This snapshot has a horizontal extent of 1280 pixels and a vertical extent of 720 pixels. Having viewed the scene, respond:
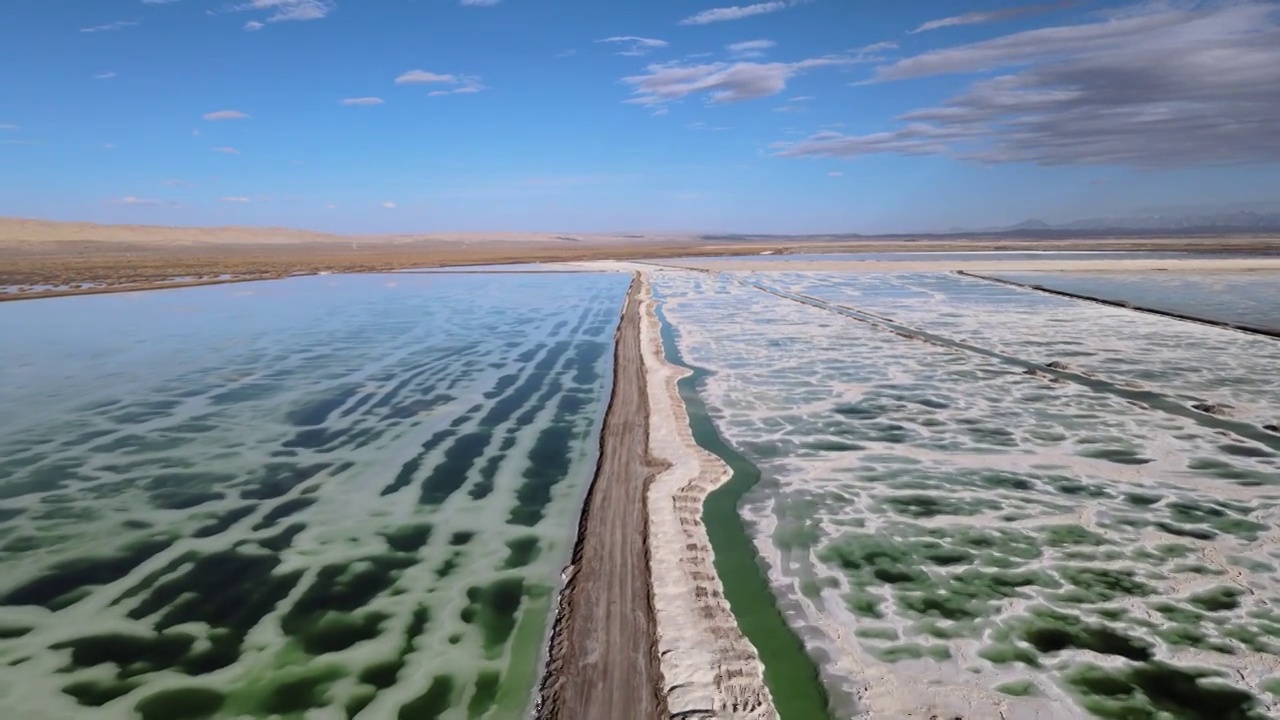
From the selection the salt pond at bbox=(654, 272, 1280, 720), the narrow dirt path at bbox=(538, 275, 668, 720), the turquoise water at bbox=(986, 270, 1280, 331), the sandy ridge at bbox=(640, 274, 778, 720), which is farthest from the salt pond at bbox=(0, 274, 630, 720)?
the turquoise water at bbox=(986, 270, 1280, 331)

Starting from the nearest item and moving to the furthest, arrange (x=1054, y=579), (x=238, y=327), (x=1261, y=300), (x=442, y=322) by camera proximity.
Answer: (x=1054, y=579)
(x=238, y=327)
(x=442, y=322)
(x=1261, y=300)

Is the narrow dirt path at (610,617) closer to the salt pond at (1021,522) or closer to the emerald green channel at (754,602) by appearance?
the emerald green channel at (754,602)

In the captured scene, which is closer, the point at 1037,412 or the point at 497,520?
the point at 497,520

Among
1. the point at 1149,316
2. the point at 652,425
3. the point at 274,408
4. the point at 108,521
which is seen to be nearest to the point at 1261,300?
the point at 1149,316

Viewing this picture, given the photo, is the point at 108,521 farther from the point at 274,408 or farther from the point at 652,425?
the point at 652,425

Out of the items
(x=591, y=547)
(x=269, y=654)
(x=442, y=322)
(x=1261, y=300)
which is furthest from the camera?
(x=1261, y=300)

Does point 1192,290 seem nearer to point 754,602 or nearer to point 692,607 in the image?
point 754,602

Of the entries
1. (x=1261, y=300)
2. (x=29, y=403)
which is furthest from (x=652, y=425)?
(x=1261, y=300)
